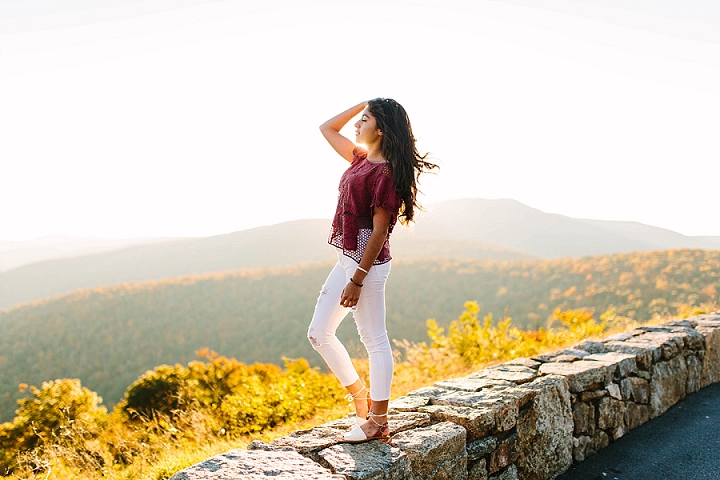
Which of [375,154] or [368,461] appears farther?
[375,154]

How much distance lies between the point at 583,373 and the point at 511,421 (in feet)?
3.31

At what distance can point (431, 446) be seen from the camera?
8.03 feet

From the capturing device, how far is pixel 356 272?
93.8 inches

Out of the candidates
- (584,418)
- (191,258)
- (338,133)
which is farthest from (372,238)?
(191,258)

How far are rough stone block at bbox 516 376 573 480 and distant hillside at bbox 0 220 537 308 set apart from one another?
50.8m

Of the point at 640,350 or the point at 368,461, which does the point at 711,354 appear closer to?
the point at 640,350

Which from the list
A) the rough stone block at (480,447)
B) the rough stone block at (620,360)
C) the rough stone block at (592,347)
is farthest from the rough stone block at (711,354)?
the rough stone block at (480,447)

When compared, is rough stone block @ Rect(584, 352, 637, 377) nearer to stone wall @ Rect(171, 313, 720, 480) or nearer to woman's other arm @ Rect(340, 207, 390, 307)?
stone wall @ Rect(171, 313, 720, 480)

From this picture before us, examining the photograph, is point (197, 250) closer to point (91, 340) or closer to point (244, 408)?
point (91, 340)

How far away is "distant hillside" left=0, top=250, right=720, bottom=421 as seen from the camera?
2591 cm

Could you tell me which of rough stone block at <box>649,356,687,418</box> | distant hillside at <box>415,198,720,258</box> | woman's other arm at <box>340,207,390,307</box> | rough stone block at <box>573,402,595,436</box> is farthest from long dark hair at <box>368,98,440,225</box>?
distant hillside at <box>415,198,720,258</box>

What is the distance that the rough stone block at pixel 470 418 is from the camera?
8.96ft

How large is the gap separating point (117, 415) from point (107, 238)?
121 meters

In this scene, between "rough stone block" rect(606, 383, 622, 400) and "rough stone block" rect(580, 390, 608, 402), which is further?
"rough stone block" rect(606, 383, 622, 400)
